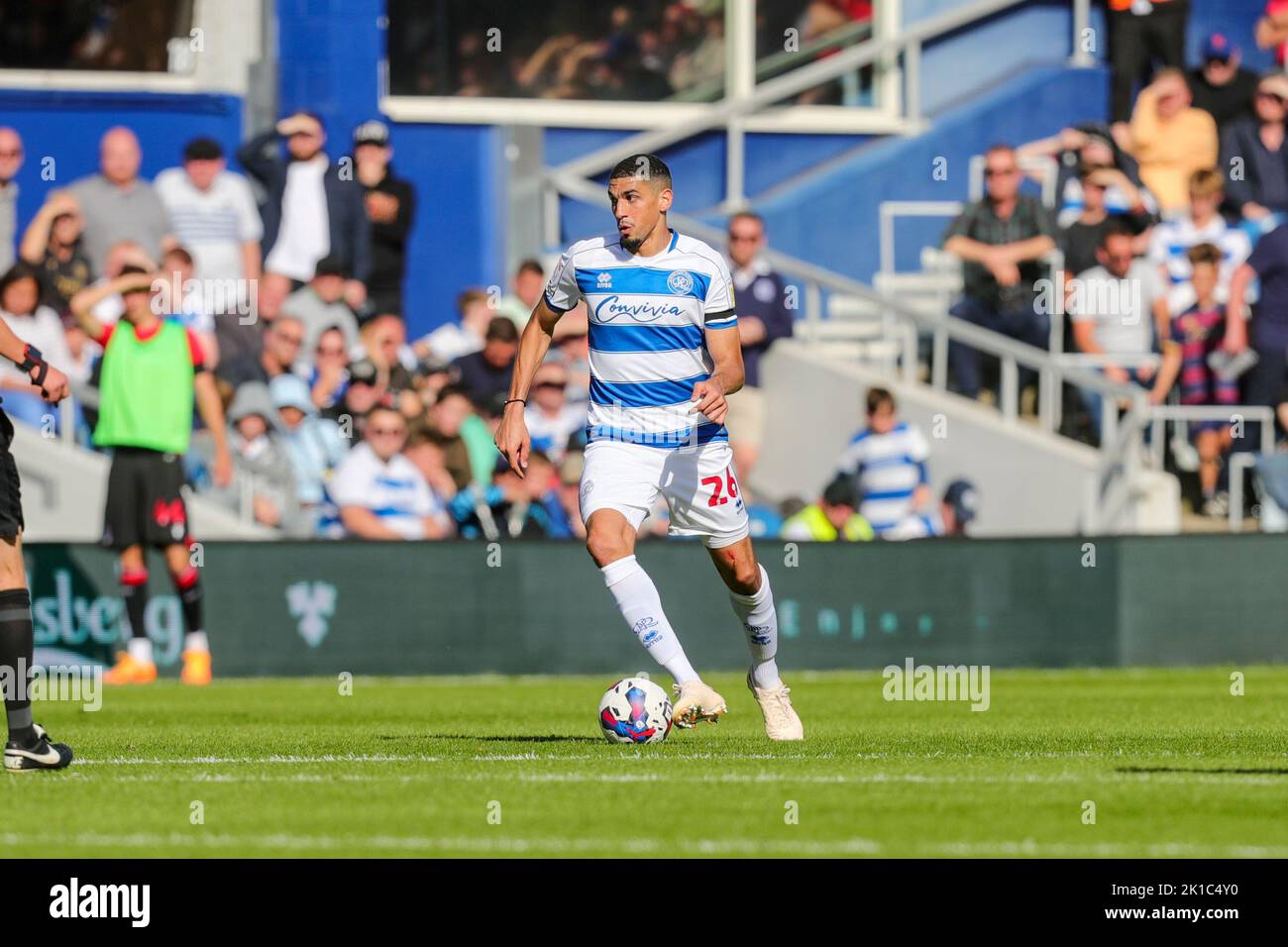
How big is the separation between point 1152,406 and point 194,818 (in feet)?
48.4

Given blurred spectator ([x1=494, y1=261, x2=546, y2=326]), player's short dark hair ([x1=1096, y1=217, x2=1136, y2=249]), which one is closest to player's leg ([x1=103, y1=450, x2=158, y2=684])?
blurred spectator ([x1=494, y1=261, x2=546, y2=326])

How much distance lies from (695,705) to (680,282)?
1.80 metres

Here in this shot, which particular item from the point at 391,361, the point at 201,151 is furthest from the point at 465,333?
the point at 201,151

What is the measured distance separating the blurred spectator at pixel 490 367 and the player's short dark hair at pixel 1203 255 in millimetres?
6201

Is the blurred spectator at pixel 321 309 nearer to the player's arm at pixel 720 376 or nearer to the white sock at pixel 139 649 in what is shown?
the white sock at pixel 139 649

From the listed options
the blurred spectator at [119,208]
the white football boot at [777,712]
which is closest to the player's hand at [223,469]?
the blurred spectator at [119,208]

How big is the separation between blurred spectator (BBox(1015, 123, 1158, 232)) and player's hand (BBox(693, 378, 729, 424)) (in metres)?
11.9

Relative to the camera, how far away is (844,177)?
23.7 metres

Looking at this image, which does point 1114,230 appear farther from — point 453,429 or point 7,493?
point 7,493

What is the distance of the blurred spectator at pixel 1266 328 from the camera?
68.8 ft

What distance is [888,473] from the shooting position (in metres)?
18.9

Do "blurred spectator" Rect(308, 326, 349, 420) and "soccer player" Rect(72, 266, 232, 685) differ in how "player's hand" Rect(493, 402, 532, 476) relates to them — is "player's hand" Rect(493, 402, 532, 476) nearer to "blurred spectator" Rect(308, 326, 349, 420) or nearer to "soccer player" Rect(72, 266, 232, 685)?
"soccer player" Rect(72, 266, 232, 685)

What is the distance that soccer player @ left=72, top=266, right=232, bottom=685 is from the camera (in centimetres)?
1630

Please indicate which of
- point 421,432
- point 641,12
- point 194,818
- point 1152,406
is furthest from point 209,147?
point 194,818
